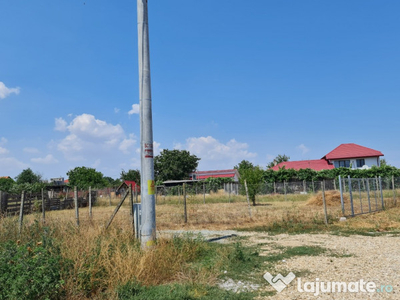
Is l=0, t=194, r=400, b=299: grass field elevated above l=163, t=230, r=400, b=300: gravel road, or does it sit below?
above

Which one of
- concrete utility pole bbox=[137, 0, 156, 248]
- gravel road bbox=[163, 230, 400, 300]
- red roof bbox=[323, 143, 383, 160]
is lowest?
gravel road bbox=[163, 230, 400, 300]

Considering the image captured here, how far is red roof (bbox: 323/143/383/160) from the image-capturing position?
50.6m

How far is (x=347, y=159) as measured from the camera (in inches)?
2025

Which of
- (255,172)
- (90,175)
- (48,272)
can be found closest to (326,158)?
(255,172)

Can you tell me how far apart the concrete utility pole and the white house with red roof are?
4471 cm

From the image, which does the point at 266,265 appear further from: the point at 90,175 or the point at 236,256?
the point at 90,175

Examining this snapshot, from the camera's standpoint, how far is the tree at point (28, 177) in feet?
254

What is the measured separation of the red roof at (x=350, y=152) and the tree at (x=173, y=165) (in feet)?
99.3

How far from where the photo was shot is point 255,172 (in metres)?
29.8

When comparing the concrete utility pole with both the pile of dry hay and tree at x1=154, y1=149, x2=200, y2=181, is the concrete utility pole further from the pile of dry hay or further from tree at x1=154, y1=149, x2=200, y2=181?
tree at x1=154, y1=149, x2=200, y2=181

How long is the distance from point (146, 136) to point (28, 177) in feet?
270

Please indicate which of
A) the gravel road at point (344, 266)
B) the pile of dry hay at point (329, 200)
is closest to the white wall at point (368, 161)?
the pile of dry hay at point (329, 200)

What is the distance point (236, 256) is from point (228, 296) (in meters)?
2.11

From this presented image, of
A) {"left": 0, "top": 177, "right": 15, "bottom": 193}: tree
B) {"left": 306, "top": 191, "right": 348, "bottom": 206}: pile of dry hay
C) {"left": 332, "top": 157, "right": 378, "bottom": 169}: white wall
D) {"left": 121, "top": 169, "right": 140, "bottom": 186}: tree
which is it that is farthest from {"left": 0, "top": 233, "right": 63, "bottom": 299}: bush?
{"left": 121, "top": 169, "right": 140, "bottom": 186}: tree
